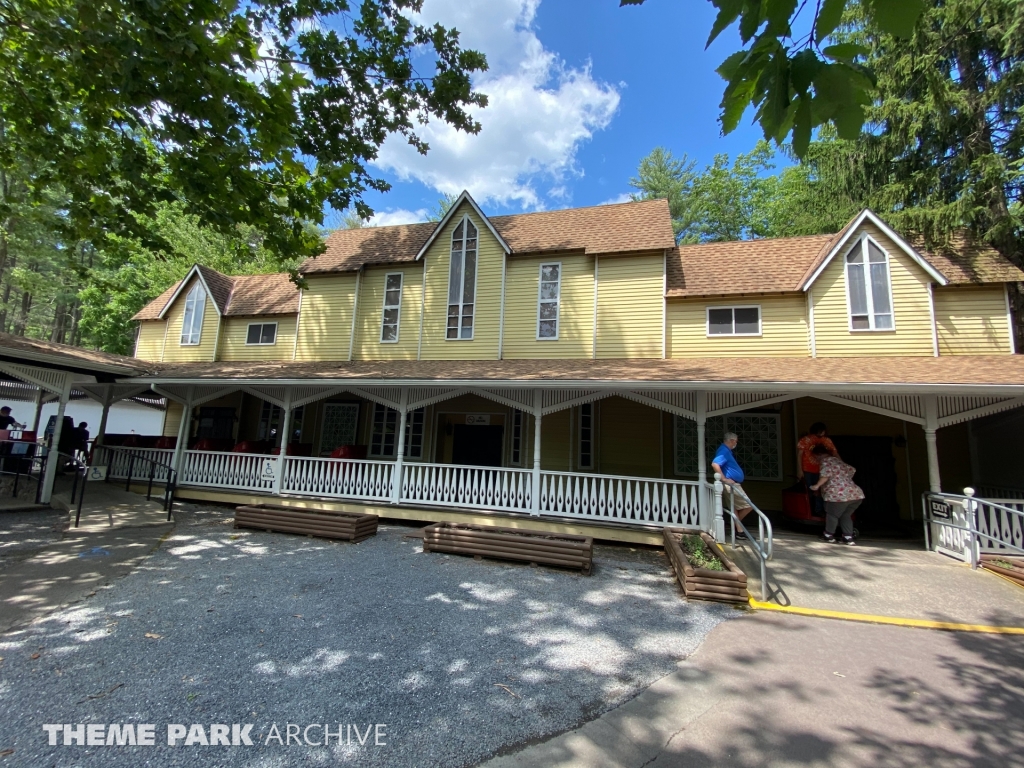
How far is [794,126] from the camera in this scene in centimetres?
190

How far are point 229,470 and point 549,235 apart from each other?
11.2 metres

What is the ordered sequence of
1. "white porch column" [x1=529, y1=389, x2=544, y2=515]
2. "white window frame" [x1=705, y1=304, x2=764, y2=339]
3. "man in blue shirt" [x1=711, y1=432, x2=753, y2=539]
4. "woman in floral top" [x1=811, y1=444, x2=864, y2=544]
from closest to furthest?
1. "man in blue shirt" [x1=711, y1=432, x2=753, y2=539]
2. "woman in floral top" [x1=811, y1=444, x2=864, y2=544]
3. "white porch column" [x1=529, y1=389, x2=544, y2=515]
4. "white window frame" [x1=705, y1=304, x2=764, y2=339]

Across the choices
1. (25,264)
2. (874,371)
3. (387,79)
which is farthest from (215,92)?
(25,264)

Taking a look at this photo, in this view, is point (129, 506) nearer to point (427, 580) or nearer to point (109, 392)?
point (109, 392)

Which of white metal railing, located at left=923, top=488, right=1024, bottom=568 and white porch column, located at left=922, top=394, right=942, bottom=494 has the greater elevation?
white porch column, located at left=922, top=394, right=942, bottom=494

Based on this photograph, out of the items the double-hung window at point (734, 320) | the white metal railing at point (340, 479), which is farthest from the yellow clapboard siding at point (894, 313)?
the white metal railing at point (340, 479)

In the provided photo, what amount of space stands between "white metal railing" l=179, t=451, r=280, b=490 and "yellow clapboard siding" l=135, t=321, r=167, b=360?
22.2 ft

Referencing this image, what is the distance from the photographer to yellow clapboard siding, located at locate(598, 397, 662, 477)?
12477 mm

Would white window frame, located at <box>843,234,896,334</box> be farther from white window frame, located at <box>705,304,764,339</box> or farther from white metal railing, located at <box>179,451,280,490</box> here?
white metal railing, located at <box>179,451,280,490</box>

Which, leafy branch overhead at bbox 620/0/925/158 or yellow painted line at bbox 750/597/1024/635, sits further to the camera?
yellow painted line at bbox 750/597/1024/635

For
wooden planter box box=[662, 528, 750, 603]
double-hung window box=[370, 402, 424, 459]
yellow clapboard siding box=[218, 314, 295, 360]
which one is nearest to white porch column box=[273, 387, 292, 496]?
double-hung window box=[370, 402, 424, 459]

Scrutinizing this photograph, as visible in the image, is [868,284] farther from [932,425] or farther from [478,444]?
[478,444]

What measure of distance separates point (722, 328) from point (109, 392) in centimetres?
1807

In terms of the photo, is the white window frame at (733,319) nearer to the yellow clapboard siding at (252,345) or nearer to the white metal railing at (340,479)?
the white metal railing at (340,479)
